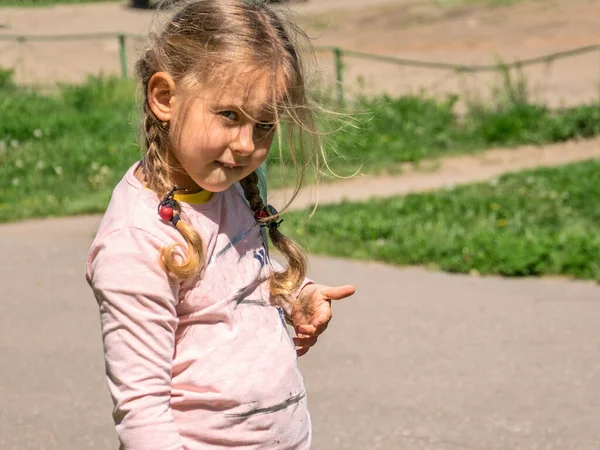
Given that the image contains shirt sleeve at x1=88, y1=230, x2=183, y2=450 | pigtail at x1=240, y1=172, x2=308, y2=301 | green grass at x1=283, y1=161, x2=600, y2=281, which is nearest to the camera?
shirt sleeve at x1=88, y1=230, x2=183, y2=450

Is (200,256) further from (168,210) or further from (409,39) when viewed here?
(409,39)

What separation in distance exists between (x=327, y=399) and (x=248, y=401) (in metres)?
2.46

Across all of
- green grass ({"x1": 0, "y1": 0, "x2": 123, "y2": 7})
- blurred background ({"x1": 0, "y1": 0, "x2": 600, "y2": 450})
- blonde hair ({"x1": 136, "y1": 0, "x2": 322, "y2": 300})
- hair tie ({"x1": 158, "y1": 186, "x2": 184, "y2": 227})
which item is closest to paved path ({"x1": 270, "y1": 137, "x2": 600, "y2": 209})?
blurred background ({"x1": 0, "y1": 0, "x2": 600, "y2": 450})

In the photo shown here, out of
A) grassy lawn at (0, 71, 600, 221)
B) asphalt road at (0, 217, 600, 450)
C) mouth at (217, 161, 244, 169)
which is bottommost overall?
grassy lawn at (0, 71, 600, 221)

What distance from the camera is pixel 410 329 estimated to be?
533 centimetres

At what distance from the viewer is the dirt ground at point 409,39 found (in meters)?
15.6

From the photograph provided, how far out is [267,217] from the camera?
86.4 inches

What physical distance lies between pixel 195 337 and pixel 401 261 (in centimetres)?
458

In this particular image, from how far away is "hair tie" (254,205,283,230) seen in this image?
219cm

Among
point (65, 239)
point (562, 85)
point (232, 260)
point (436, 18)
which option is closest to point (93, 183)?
point (65, 239)

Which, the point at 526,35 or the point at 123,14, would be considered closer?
the point at 526,35

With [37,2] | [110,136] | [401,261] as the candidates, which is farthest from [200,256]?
[37,2]

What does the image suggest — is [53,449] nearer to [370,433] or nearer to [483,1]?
[370,433]

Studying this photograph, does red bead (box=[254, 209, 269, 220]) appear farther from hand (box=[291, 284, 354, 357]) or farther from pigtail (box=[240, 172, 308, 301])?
hand (box=[291, 284, 354, 357])
